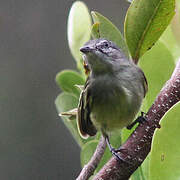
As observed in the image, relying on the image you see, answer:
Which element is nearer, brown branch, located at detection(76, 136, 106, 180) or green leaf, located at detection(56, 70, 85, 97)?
brown branch, located at detection(76, 136, 106, 180)

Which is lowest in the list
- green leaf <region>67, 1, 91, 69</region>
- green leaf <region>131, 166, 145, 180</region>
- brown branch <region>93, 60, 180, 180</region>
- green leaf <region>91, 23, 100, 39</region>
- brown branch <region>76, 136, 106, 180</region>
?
green leaf <region>131, 166, 145, 180</region>

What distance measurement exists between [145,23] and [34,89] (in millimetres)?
5347

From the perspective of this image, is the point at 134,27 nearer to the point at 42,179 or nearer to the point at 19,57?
the point at 42,179

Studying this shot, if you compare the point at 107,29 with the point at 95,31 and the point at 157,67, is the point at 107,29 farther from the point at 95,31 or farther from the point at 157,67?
the point at 157,67

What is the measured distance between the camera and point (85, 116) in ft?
5.44

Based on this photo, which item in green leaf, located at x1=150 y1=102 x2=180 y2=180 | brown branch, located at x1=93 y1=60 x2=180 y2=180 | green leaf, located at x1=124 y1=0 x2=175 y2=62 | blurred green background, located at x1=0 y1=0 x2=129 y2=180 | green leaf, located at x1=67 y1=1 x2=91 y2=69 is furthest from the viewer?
blurred green background, located at x1=0 y1=0 x2=129 y2=180

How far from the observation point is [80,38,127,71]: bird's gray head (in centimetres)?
162

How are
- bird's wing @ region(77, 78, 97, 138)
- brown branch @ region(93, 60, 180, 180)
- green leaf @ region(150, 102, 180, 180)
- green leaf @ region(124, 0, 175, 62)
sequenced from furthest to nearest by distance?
bird's wing @ region(77, 78, 97, 138) < green leaf @ region(124, 0, 175, 62) < brown branch @ region(93, 60, 180, 180) < green leaf @ region(150, 102, 180, 180)

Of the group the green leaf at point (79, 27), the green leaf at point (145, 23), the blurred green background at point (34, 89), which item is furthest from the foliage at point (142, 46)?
the blurred green background at point (34, 89)

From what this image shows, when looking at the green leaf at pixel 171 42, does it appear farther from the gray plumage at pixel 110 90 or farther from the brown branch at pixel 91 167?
the brown branch at pixel 91 167

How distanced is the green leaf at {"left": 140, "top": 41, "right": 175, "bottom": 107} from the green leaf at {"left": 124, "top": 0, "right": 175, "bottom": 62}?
26mm

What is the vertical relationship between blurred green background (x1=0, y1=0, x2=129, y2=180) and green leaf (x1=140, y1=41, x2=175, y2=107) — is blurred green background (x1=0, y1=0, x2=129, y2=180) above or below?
below

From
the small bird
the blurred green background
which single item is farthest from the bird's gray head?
the blurred green background

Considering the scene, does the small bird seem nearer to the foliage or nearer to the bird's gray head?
the bird's gray head
